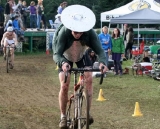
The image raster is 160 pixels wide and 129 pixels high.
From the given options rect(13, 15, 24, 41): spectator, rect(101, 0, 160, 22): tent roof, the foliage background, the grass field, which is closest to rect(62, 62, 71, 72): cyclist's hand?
the grass field

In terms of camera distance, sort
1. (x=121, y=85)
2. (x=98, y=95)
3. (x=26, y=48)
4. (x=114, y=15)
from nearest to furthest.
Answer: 1. (x=98, y=95)
2. (x=121, y=85)
3. (x=114, y=15)
4. (x=26, y=48)

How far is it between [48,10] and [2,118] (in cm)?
3181

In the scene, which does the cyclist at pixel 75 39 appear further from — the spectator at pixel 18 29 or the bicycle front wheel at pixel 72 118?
the spectator at pixel 18 29

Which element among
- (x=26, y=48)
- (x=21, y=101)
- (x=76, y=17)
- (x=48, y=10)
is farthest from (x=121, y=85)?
(x=48, y=10)

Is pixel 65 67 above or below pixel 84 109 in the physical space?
above

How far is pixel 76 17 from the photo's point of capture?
885 centimetres

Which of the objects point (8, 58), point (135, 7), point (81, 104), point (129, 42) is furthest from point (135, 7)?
point (81, 104)

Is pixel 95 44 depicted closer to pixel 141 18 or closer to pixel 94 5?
pixel 141 18

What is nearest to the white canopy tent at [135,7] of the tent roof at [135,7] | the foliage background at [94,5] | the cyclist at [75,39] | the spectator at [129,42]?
the tent roof at [135,7]

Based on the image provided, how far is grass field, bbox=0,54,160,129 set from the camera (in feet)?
36.1

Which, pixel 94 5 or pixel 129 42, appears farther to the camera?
pixel 94 5

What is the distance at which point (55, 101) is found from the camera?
14.2 meters

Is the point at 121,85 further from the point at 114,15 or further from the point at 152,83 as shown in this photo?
the point at 114,15

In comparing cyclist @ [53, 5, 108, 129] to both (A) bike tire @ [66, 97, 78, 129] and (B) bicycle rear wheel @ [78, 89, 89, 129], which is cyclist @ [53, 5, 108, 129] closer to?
(B) bicycle rear wheel @ [78, 89, 89, 129]
